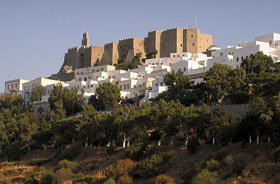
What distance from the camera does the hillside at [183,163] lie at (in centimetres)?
3089

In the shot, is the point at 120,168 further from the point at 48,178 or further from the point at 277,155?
the point at 277,155

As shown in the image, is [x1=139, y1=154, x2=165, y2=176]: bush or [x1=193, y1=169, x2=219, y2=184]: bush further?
[x1=139, y1=154, x2=165, y2=176]: bush

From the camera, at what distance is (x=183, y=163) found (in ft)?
118

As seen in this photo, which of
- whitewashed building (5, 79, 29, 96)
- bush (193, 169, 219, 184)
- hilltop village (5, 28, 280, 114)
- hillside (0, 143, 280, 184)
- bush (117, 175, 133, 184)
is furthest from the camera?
whitewashed building (5, 79, 29, 96)

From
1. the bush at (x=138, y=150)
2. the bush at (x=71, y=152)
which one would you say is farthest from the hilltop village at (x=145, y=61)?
the bush at (x=138, y=150)

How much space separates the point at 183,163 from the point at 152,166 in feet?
7.18

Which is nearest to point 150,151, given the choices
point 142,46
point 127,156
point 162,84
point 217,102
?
point 127,156

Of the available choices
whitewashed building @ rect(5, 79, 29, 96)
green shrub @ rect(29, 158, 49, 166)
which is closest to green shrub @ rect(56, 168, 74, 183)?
green shrub @ rect(29, 158, 49, 166)

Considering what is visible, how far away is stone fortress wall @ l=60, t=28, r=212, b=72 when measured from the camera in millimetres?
84188

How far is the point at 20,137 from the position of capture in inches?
2042

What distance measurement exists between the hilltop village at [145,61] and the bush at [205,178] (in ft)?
86.4

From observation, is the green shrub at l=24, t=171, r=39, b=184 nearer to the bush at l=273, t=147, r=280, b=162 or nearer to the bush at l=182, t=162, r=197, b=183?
the bush at l=182, t=162, r=197, b=183

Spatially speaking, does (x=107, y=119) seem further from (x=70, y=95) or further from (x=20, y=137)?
(x=70, y=95)

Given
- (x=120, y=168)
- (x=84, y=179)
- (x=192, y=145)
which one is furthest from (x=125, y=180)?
(x=192, y=145)
